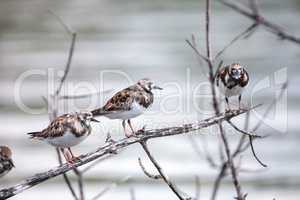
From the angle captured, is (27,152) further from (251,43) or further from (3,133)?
(251,43)

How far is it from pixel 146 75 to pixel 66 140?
438 cm

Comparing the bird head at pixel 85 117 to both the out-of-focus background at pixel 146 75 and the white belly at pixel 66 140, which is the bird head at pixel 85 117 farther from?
the out-of-focus background at pixel 146 75

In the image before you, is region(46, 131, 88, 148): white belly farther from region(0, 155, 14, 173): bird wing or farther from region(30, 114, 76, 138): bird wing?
region(0, 155, 14, 173): bird wing

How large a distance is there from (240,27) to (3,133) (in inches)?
110

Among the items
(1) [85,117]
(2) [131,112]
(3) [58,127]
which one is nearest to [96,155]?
(1) [85,117]

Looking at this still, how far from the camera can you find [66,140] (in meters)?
2.79

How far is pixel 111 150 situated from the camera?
2119mm

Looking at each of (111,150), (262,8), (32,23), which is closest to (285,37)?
(111,150)

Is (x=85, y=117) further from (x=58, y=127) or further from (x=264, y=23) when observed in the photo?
(x=264, y=23)

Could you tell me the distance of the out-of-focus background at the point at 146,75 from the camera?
6207 millimetres

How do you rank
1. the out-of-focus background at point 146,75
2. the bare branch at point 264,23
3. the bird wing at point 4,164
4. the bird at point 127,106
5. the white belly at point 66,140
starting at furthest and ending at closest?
1. the out-of-focus background at point 146,75
2. the bird wing at point 4,164
3. the bird at point 127,106
4. the white belly at point 66,140
5. the bare branch at point 264,23

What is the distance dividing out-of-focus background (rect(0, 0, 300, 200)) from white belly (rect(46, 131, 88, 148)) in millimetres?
2431

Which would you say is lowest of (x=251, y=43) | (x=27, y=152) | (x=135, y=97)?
(x=27, y=152)

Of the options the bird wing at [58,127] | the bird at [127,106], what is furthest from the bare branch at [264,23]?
the bird at [127,106]
